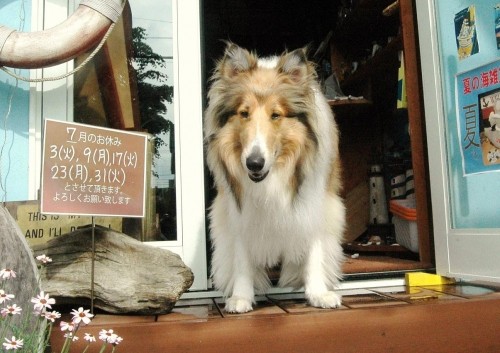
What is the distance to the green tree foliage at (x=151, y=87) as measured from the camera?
2.85 m

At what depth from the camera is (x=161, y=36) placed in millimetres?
2889

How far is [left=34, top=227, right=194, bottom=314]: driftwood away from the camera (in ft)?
6.56

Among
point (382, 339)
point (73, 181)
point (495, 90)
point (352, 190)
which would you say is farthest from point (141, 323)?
point (352, 190)

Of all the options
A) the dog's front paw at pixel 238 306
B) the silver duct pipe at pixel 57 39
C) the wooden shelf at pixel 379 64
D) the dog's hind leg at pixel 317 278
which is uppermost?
the wooden shelf at pixel 379 64

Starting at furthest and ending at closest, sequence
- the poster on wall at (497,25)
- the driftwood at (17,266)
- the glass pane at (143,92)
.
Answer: the glass pane at (143,92), the poster on wall at (497,25), the driftwood at (17,266)

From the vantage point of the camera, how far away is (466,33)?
101 inches

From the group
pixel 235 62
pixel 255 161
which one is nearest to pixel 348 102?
pixel 235 62

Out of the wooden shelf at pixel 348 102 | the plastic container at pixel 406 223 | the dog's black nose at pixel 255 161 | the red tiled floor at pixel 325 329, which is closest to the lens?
the red tiled floor at pixel 325 329

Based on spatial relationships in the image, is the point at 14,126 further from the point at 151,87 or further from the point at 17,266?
the point at 17,266

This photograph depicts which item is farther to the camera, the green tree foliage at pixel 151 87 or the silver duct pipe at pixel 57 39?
the green tree foliage at pixel 151 87

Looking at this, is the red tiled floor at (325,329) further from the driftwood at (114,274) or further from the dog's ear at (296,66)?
the dog's ear at (296,66)

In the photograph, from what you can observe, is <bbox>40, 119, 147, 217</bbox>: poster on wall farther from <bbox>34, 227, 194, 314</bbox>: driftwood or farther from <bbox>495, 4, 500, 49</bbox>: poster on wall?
<bbox>495, 4, 500, 49</bbox>: poster on wall

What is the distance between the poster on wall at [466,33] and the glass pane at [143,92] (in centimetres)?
168

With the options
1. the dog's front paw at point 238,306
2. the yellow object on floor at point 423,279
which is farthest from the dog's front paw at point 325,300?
the yellow object on floor at point 423,279
